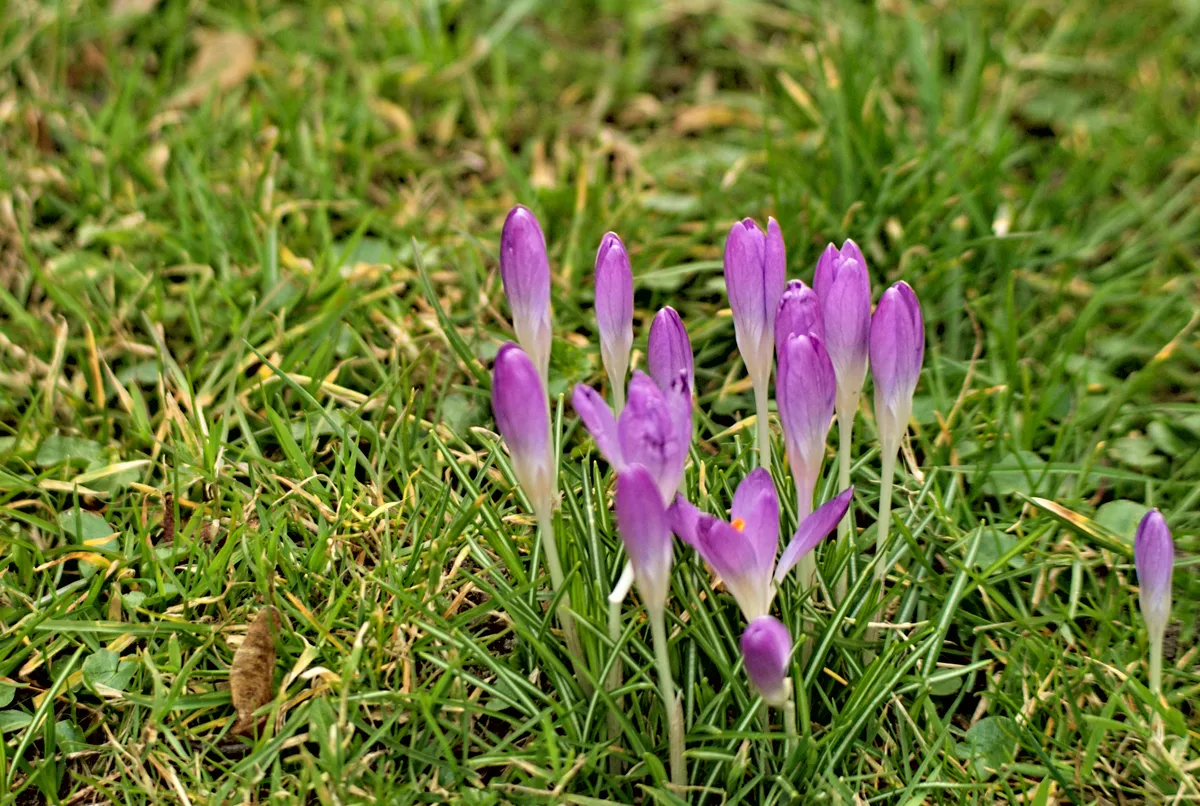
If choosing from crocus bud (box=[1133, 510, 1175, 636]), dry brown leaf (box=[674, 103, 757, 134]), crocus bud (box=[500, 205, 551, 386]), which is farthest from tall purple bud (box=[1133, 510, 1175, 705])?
dry brown leaf (box=[674, 103, 757, 134])

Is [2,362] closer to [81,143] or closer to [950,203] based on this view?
[81,143]

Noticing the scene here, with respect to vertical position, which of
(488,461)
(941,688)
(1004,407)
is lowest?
(941,688)

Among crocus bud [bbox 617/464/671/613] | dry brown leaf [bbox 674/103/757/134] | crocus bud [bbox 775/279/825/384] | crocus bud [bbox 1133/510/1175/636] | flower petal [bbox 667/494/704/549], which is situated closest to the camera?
crocus bud [bbox 617/464/671/613]

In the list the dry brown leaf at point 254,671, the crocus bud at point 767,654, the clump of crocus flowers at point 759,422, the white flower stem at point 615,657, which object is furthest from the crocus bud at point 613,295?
the dry brown leaf at point 254,671

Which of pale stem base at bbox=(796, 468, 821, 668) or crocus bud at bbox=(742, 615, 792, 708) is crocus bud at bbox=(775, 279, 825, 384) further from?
crocus bud at bbox=(742, 615, 792, 708)

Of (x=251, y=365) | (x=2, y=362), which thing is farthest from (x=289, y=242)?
(x=2, y=362)

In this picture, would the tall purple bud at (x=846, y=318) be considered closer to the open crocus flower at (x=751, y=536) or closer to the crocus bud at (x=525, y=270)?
the open crocus flower at (x=751, y=536)
